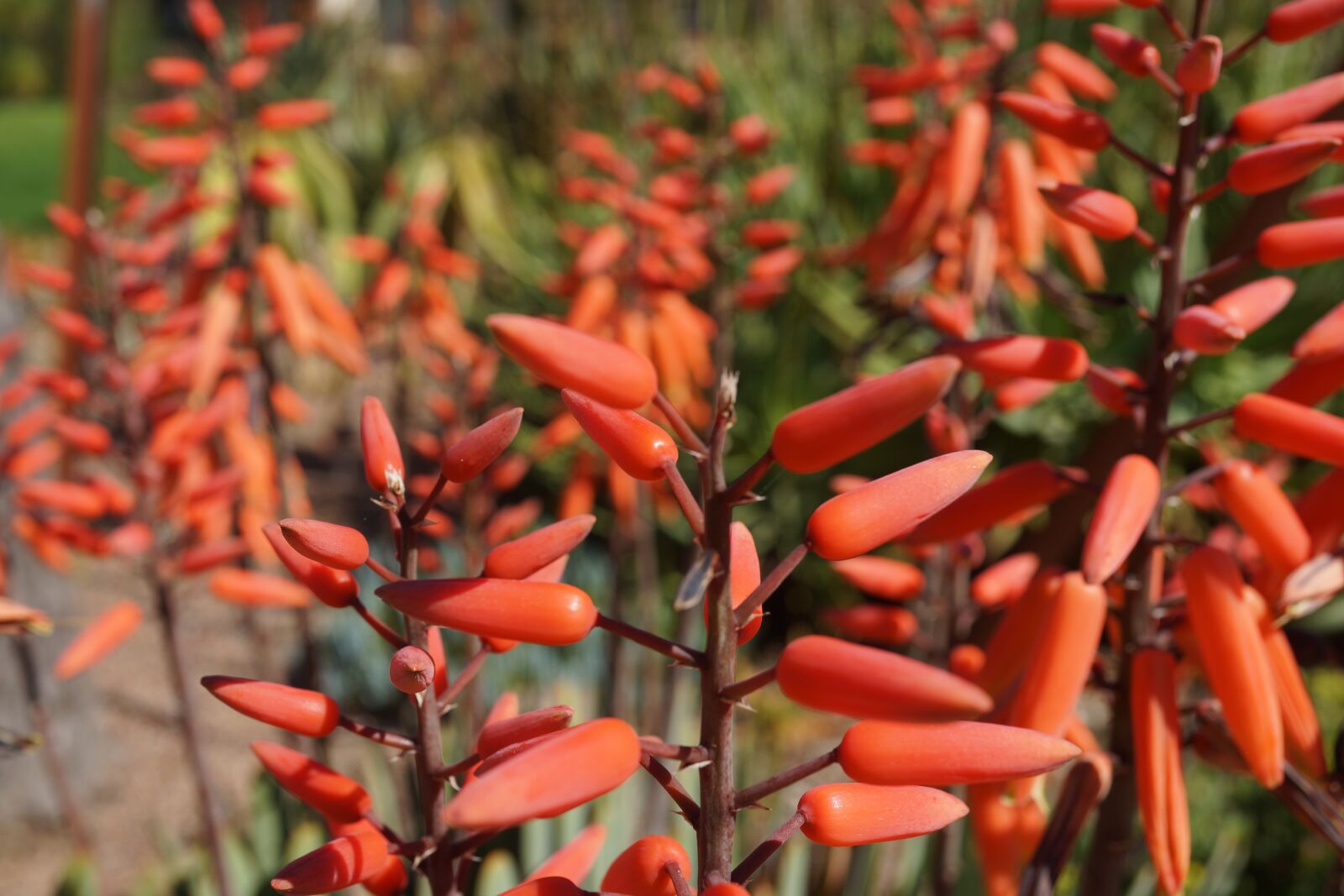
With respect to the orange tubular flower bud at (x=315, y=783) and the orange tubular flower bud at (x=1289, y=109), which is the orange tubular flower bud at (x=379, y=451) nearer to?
the orange tubular flower bud at (x=315, y=783)

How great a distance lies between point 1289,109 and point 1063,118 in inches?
6.6

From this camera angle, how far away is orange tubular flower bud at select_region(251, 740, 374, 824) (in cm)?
69

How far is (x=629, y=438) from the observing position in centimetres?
59

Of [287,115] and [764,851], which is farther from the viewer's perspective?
[287,115]

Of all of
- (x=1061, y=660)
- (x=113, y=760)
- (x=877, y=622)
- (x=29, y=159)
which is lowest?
(x=113, y=760)

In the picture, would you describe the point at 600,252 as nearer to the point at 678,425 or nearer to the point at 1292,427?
the point at 1292,427

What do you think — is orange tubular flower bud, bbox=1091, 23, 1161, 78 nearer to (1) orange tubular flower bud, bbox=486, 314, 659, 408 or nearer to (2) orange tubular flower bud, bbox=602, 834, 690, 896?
(1) orange tubular flower bud, bbox=486, 314, 659, 408

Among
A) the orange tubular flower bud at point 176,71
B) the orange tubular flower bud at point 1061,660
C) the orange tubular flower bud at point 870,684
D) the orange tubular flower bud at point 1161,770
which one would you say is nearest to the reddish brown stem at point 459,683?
the orange tubular flower bud at point 870,684

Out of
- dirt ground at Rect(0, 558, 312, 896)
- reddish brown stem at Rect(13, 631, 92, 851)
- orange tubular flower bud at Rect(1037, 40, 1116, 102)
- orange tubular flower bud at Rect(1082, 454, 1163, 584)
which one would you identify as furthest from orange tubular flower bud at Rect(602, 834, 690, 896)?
dirt ground at Rect(0, 558, 312, 896)

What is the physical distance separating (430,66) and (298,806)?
6170 mm

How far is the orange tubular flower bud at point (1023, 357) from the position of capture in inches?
35.6

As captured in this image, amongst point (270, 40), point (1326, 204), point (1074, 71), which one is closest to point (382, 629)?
point (1326, 204)

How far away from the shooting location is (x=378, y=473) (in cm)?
70

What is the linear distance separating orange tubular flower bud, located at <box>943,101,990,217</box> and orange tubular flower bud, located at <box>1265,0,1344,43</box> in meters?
0.98
